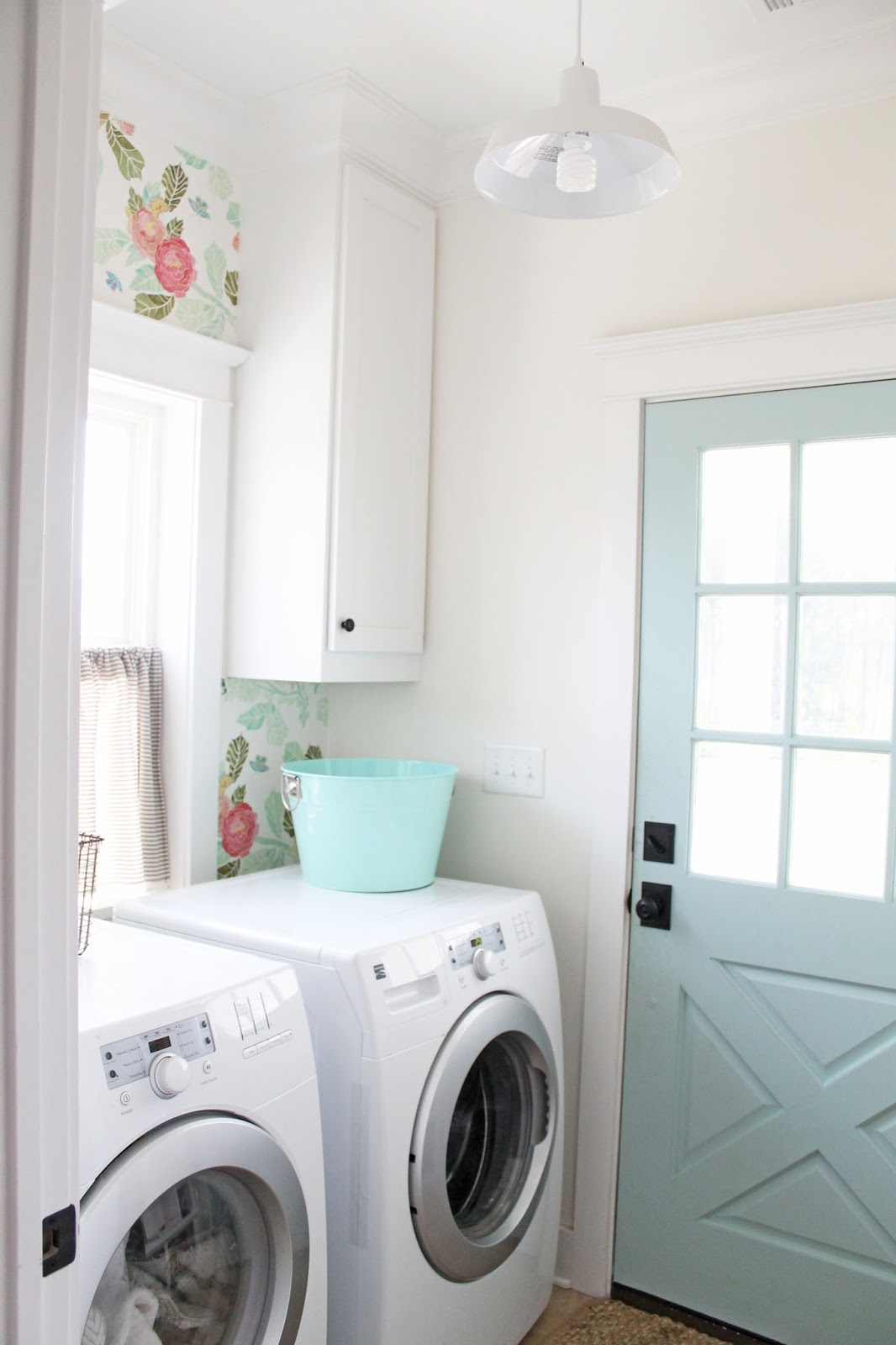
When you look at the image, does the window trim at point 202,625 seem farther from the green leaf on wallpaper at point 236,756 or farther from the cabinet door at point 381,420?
the cabinet door at point 381,420

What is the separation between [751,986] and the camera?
2223 millimetres

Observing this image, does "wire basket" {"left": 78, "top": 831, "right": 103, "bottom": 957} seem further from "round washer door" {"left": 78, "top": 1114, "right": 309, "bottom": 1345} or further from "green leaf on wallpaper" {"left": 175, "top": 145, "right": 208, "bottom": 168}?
"green leaf on wallpaper" {"left": 175, "top": 145, "right": 208, "bottom": 168}

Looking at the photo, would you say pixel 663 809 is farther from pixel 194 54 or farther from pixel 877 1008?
pixel 194 54

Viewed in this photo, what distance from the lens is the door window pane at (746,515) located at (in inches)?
86.4

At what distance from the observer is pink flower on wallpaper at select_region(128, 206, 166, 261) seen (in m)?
2.24

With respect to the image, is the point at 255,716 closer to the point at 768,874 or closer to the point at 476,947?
the point at 476,947

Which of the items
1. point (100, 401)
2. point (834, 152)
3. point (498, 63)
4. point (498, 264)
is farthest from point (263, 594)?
point (834, 152)

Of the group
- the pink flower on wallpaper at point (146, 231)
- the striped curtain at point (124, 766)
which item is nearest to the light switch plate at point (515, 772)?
the striped curtain at point (124, 766)

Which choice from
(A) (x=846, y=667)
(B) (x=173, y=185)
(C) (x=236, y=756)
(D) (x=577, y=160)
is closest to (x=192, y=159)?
(B) (x=173, y=185)

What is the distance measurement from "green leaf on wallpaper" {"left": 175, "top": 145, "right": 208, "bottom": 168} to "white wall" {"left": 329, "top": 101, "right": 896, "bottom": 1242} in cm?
59

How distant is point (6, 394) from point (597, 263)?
73.6 inches

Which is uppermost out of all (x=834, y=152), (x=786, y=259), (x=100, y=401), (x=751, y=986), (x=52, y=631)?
(x=834, y=152)

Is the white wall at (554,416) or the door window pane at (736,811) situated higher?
the white wall at (554,416)

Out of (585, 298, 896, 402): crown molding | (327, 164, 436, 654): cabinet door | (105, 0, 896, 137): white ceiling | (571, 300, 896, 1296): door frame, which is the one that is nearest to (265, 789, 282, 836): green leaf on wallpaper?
(327, 164, 436, 654): cabinet door
